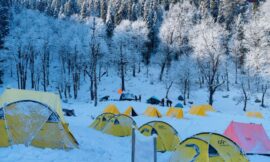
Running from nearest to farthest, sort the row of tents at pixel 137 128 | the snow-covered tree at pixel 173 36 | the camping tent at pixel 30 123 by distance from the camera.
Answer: the camping tent at pixel 30 123 < the row of tents at pixel 137 128 < the snow-covered tree at pixel 173 36

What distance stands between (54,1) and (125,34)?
45.5 metres

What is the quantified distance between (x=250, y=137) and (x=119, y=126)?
22.4ft

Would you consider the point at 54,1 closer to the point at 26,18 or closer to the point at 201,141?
the point at 26,18

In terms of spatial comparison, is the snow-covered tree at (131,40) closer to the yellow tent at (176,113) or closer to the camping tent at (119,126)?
the yellow tent at (176,113)

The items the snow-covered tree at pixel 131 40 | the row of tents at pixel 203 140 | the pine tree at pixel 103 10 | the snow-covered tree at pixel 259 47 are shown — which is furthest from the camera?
the pine tree at pixel 103 10

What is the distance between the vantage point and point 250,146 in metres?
15.3

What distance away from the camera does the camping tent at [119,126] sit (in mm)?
18578

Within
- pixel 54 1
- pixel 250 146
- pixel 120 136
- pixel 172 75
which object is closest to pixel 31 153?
pixel 120 136

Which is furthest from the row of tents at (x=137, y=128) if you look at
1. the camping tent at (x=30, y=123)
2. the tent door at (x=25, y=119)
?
the tent door at (x=25, y=119)

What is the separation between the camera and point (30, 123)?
12750 millimetres

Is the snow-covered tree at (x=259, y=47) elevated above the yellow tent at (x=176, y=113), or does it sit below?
above

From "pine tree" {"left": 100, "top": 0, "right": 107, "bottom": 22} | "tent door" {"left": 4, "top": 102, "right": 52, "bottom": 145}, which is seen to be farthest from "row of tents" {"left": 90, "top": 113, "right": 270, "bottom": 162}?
"pine tree" {"left": 100, "top": 0, "right": 107, "bottom": 22}

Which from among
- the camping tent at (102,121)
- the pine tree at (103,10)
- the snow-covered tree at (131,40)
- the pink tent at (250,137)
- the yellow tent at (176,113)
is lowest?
the yellow tent at (176,113)

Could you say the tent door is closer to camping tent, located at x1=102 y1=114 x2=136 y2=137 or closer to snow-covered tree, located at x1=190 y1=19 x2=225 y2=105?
camping tent, located at x1=102 y1=114 x2=136 y2=137
